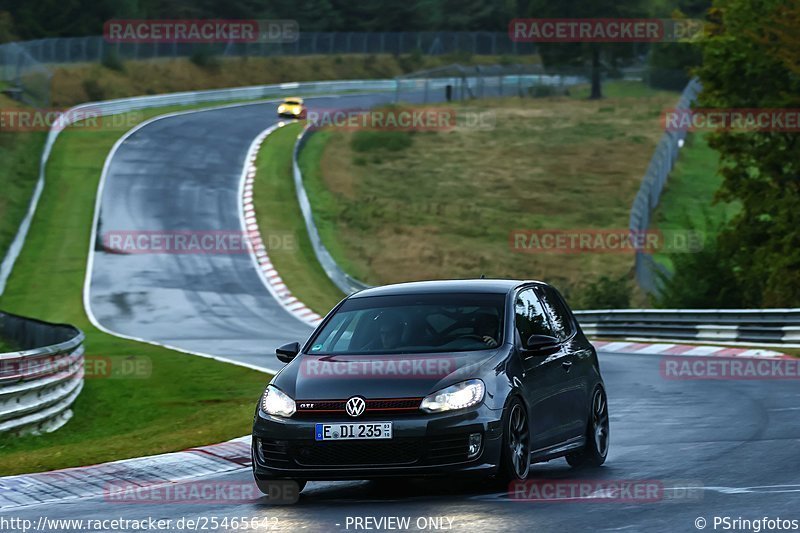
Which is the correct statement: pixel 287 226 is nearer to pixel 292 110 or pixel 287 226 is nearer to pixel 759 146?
pixel 759 146

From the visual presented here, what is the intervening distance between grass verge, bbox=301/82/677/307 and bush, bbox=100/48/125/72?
64.7ft

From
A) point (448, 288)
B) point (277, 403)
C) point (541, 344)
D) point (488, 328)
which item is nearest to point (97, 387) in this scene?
point (448, 288)

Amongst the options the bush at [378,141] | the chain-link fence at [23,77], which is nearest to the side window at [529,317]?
the bush at [378,141]

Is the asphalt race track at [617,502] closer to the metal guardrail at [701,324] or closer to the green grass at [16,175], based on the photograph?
the metal guardrail at [701,324]

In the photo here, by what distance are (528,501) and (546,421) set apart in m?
1.40

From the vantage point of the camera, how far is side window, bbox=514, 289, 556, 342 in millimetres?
10933

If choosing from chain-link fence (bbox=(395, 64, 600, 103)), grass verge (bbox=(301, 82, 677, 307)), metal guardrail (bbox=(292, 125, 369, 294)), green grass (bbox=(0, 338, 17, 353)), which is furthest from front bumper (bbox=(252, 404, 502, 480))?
chain-link fence (bbox=(395, 64, 600, 103))

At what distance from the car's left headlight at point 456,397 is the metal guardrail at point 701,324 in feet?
60.7

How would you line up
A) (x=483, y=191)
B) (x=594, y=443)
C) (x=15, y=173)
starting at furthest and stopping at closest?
(x=483, y=191) < (x=15, y=173) < (x=594, y=443)

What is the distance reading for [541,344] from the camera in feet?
34.6

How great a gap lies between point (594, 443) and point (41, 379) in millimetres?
8689

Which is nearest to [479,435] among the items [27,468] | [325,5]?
[27,468]

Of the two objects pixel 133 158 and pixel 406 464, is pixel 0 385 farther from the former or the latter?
pixel 133 158

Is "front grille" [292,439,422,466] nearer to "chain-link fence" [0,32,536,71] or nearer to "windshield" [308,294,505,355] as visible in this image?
"windshield" [308,294,505,355]
